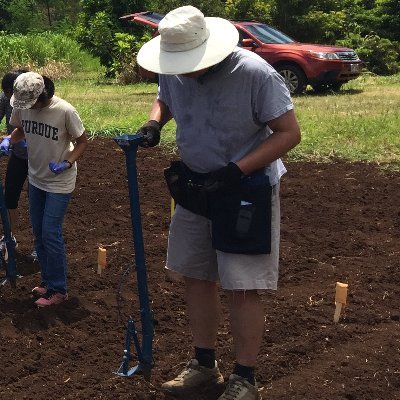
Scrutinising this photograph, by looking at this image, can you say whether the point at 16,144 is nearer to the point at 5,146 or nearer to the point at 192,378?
the point at 5,146

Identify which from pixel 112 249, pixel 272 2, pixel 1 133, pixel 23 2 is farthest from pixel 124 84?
pixel 23 2

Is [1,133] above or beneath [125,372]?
beneath

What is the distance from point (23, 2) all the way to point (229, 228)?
39.8 m

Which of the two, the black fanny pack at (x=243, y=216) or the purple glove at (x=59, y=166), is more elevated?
the black fanny pack at (x=243, y=216)

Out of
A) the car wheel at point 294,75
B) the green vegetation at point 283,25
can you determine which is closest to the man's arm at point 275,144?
the car wheel at point 294,75

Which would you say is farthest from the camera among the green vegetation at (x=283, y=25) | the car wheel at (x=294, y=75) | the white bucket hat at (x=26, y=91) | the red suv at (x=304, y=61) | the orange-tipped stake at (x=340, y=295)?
the green vegetation at (x=283, y=25)

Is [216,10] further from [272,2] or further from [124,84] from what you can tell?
[124,84]

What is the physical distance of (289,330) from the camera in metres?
4.79

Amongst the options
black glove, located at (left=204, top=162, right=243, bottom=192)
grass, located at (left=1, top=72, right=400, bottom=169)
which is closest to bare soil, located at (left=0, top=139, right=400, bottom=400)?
black glove, located at (left=204, top=162, right=243, bottom=192)

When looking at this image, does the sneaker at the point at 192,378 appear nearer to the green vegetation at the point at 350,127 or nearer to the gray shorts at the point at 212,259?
the gray shorts at the point at 212,259

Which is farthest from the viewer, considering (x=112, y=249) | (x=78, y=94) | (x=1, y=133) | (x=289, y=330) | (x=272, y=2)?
(x=272, y=2)

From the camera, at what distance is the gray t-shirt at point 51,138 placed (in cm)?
517

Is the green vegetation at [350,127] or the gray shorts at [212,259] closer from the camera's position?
the gray shorts at [212,259]

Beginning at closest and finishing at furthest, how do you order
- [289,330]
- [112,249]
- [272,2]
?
[289,330], [112,249], [272,2]
